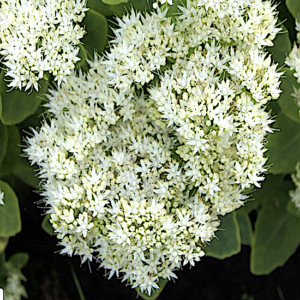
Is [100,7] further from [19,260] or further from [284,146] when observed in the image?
[19,260]

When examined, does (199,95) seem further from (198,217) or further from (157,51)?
(198,217)

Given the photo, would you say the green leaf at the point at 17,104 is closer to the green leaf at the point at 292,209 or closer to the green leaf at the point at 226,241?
the green leaf at the point at 226,241

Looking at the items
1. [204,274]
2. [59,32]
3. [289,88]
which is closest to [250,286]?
[204,274]

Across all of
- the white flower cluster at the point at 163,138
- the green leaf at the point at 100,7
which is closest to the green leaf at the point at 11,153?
the white flower cluster at the point at 163,138

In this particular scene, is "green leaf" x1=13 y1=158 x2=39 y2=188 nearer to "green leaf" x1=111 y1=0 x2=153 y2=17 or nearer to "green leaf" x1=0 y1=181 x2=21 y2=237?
"green leaf" x1=0 y1=181 x2=21 y2=237

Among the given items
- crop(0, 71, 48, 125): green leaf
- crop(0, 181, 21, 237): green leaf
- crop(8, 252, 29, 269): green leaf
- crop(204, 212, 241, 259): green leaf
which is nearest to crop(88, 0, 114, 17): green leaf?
crop(0, 71, 48, 125): green leaf
